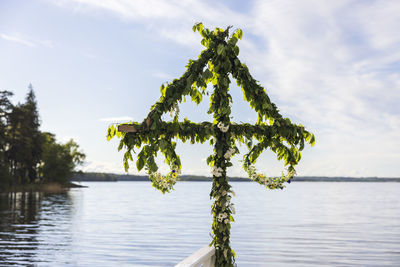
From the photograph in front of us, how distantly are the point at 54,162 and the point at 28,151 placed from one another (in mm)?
11254

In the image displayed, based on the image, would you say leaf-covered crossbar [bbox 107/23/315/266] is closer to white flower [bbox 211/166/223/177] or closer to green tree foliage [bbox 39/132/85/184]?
white flower [bbox 211/166/223/177]

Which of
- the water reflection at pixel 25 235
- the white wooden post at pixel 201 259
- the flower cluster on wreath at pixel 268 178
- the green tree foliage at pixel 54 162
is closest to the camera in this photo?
the white wooden post at pixel 201 259

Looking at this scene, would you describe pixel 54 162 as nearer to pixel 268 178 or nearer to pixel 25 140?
pixel 25 140

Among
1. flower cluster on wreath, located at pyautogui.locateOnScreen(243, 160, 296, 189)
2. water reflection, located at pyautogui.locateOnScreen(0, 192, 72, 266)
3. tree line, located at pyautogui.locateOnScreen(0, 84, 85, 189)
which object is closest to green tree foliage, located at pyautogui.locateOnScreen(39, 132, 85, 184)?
tree line, located at pyautogui.locateOnScreen(0, 84, 85, 189)

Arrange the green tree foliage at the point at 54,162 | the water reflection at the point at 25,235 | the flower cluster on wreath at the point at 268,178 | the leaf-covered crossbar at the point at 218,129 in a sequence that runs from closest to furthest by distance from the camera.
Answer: the leaf-covered crossbar at the point at 218,129, the flower cluster on wreath at the point at 268,178, the water reflection at the point at 25,235, the green tree foliage at the point at 54,162

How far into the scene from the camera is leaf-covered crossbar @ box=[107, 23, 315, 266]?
5.24m

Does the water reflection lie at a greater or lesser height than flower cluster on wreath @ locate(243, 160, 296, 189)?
lesser

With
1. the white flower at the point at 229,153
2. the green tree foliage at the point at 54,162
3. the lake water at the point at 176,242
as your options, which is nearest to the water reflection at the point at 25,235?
the lake water at the point at 176,242

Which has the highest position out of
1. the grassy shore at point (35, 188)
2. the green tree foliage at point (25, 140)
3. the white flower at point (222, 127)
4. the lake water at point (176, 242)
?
the green tree foliage at point (25, 140)

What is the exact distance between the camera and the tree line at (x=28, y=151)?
2125 inches

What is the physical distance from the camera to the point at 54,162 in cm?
6969

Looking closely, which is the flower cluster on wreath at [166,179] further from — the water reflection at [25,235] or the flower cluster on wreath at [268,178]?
the water reflection at [25,235]

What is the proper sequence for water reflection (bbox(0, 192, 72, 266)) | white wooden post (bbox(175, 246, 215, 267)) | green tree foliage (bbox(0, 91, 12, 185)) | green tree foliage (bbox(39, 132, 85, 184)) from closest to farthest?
white wooden post (bbox(175, 246, 215, 267)), water reflection (bbox(0, 192, 72, 266)), green tree foliage (bbox(0, 91, 12, 185)), green tree foliage (bbox(39, 132, 85, 184))

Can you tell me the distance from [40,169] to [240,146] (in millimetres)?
69390
